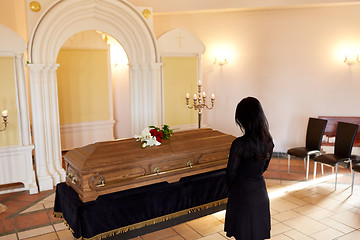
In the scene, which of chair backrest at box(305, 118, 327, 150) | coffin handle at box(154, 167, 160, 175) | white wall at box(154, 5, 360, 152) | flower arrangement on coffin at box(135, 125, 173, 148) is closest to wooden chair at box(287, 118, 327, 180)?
chair backrest at box(305, 118, 327, 150)

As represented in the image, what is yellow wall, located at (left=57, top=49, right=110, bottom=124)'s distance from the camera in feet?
25.2

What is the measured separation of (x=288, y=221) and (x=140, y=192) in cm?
195

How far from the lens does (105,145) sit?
13.2 ft

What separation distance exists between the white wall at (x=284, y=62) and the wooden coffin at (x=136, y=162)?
3.22 meters

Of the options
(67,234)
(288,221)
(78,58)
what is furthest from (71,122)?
(288,221)

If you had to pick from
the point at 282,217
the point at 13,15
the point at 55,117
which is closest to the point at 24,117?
the point at 55,117

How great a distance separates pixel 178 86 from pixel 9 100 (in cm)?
293

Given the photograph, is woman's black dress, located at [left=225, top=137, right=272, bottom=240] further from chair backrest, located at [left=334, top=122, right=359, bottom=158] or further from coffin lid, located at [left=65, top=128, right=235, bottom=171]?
chair backrest, located at [left=334, top=122, right=359, bottom=158]

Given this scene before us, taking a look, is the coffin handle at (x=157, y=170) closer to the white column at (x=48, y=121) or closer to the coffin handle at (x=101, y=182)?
the coffin handle at (x=101, y=182)

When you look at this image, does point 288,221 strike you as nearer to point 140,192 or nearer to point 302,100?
point 140,192

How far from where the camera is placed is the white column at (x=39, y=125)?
213 inches

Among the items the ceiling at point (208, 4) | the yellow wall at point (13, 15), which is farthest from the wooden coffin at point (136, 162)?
the yellow wall at point (13, 15)

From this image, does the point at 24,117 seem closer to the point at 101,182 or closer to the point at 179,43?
the point at 101,182

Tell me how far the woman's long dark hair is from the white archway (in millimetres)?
3463
